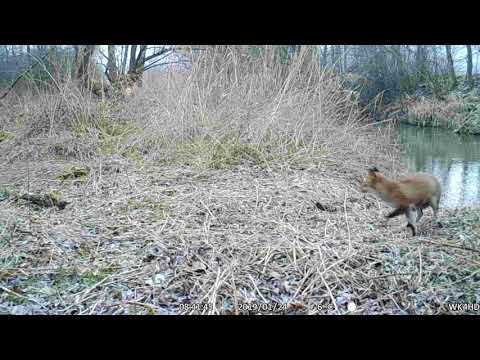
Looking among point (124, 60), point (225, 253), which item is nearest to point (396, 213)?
point (225, 253)

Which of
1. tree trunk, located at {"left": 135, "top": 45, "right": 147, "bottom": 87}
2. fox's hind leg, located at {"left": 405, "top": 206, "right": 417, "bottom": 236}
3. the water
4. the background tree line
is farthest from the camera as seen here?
tree trunk, located at {"left": 135, "top": 45, "right": 147, "bottom": 87}

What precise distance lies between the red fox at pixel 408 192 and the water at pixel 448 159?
13.1 inches

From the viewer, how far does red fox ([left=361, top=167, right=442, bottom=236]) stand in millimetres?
2486

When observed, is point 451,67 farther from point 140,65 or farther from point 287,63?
point 140,65

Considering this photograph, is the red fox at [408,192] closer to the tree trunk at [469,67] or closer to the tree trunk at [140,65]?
the tree trunk at [469,67]

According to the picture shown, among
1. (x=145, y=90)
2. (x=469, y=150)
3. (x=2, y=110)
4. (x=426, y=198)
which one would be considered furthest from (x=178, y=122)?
(x=469, y=150)

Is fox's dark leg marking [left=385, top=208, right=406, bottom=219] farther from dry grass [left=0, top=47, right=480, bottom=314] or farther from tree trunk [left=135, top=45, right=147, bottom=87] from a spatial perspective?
tree trunk [left=135, top=45, right=147, bottom=87]

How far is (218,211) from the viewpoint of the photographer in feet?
8.79

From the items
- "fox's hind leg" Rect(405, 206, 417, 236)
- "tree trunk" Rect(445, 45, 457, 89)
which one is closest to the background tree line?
"tree trunk" Rect(445, 45, 457, 89)

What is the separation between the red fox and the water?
1.09 ft

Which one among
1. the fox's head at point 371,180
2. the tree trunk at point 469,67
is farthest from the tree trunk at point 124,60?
the tree trunk at point 469,67

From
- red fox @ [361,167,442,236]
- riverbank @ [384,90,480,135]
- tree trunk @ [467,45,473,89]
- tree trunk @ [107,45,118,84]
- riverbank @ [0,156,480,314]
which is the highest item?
tree trunk @ [107,45,118,84]

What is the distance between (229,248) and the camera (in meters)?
2.22
